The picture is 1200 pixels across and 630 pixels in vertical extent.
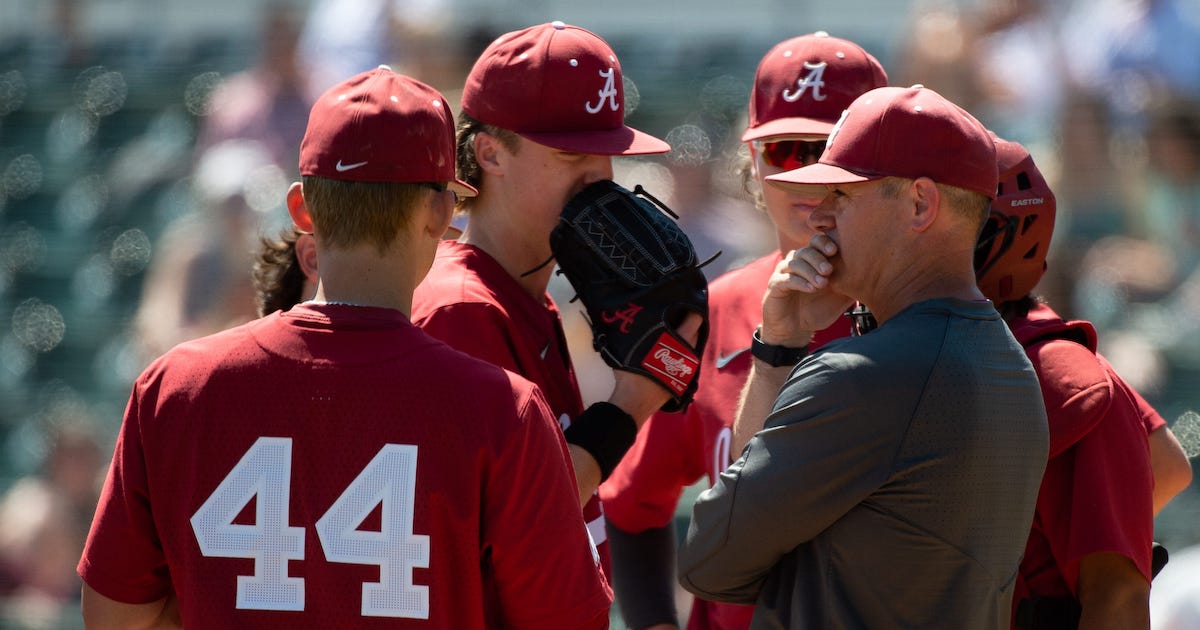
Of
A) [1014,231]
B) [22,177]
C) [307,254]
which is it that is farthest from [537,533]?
[22,177]

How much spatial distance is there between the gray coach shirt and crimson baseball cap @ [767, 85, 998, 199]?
0.66 ft

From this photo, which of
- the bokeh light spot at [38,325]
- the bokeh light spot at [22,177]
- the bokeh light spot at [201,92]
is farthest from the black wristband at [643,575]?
the bokeh light spot at [22,177]

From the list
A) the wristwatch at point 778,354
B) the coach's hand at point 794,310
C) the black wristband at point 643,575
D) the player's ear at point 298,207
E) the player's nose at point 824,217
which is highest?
the player's nose at point 824,217

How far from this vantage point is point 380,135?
1905mm

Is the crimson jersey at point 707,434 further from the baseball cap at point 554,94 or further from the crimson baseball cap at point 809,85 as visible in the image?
the baseball cap at point 554,94

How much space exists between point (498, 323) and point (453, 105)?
4021 millimetres

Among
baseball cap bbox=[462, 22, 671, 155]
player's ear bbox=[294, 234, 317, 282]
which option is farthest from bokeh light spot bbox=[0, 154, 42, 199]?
baseball cap bbox=[462, 22, 671, 155]

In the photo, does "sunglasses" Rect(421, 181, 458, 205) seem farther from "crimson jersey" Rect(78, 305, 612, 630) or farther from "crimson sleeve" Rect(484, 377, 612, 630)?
"crimson sleeve" Rect(484, 377, 612, 630)

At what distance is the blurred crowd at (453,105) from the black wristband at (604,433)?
2867 mm

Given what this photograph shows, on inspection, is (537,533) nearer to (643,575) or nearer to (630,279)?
(630,279)

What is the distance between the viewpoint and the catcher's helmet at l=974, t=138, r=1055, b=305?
2295 mm

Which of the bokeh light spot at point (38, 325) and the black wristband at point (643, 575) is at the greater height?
the black wristband at point (643, 575)

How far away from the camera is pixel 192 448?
1.82m

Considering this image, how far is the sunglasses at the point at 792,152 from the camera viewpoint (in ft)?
9.37
